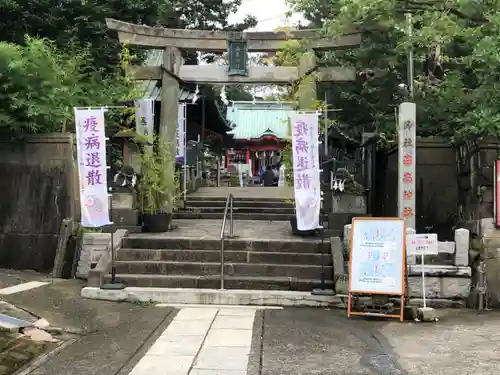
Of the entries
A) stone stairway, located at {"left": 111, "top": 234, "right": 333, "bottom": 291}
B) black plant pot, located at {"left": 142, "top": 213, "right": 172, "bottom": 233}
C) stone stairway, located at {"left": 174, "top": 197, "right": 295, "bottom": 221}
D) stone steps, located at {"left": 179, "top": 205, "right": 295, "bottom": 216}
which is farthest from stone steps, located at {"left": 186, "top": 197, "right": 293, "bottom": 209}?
stone stairway, located at {"left": 111, "top": 234, "right": 333, "bottom": 291}

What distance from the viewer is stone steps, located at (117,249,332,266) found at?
1018cm

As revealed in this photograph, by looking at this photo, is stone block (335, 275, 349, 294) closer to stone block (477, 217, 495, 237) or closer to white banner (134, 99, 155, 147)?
stone block (477, 217, 495, 237)

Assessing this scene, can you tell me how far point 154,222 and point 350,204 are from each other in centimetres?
450

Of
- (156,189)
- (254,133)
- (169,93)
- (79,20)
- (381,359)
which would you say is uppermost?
(79,20)

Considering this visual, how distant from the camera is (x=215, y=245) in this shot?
10578 mm

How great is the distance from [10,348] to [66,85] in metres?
8.95

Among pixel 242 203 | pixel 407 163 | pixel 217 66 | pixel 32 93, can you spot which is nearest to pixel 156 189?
pixel 32 93

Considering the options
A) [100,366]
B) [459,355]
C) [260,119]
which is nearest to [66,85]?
[100,366]

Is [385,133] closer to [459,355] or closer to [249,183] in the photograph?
[459,355]

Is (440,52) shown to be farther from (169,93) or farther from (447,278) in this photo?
(169,93)

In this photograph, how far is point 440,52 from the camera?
43.7 ft

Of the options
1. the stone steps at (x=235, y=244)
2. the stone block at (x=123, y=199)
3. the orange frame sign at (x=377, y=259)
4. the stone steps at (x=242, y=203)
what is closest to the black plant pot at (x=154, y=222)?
the stone block at (x=123, y=199)

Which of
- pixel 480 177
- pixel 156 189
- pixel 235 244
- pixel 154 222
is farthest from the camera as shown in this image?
pixel 156 189

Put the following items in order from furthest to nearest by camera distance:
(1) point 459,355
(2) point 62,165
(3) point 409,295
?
(2) point 62,165 < (3) point 409,295 < (1) point 459,355
